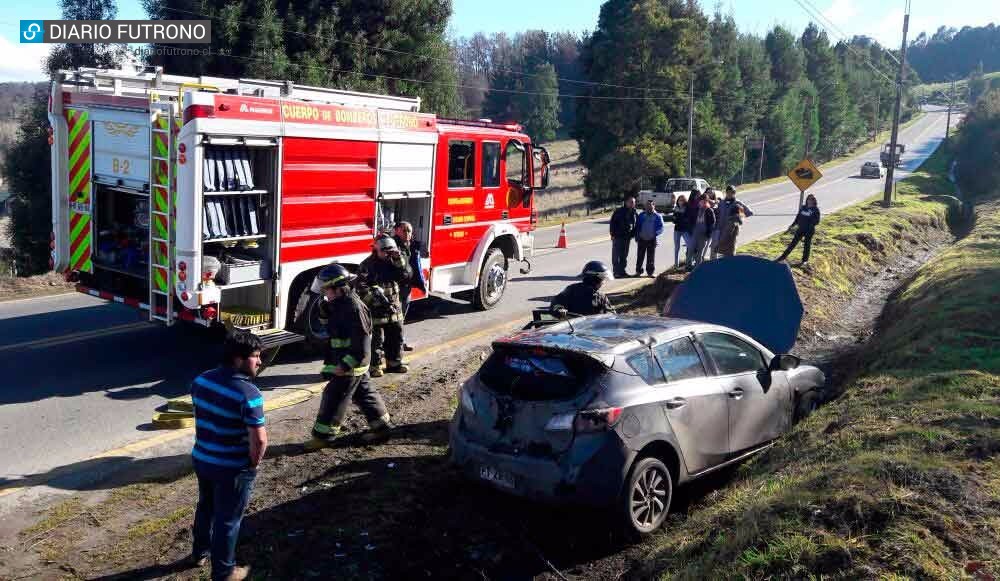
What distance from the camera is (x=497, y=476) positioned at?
5.69 metres

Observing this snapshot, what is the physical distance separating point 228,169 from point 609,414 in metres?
5.17

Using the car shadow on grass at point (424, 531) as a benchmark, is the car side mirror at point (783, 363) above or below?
above

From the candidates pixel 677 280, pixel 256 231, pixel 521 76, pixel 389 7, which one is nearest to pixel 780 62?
pixel 521 76

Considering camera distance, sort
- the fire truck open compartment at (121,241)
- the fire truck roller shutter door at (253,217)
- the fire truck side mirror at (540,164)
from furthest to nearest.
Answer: the fire truck side mirror at (540,164)
the fire truck open compartment at (121,241)
the fire truck roller shutter door at (253,217)

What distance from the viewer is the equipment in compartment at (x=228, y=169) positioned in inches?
330

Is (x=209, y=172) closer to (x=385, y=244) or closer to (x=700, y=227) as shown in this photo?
(x=385, y=244)

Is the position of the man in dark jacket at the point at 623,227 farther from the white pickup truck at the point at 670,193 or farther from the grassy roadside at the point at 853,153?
the grassy roadside at the point at 853,153

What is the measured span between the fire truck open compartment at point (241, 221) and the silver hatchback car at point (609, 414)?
12.4 feet

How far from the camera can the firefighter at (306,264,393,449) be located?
7.05 m

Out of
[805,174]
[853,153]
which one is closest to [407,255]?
[805,174]

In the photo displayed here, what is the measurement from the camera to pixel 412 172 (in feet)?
36.9

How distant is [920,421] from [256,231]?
668 cm

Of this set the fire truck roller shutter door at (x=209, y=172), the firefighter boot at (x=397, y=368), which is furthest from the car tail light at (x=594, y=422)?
the fire truck roller shutter door at (x=209, y=172)

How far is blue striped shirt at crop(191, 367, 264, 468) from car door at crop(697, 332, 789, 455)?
3.52 metres
